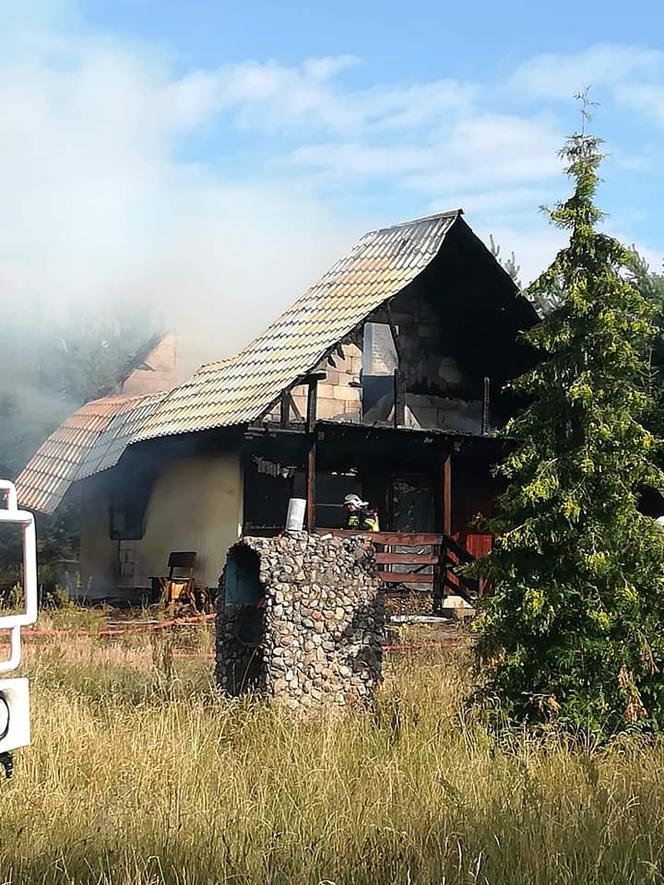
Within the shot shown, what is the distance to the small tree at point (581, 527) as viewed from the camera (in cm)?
800

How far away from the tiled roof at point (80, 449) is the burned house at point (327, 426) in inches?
1.8

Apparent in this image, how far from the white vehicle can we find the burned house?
11.9 meters

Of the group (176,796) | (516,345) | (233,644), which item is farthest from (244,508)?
(176,796)

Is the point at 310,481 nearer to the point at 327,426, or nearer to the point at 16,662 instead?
the point at 327,426

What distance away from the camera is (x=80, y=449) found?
21047 mm

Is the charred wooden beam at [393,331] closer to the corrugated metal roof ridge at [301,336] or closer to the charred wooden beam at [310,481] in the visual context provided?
the corrugated metal roof ridge at [301,336]

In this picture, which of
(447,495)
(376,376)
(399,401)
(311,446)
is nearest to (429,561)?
(447,495)

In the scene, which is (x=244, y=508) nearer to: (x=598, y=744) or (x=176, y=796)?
(x=598, y=744)

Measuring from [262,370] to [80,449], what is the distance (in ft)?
14.3

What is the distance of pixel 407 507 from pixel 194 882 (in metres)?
17.1

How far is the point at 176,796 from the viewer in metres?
6.11

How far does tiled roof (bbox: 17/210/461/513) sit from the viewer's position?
17.7 metres

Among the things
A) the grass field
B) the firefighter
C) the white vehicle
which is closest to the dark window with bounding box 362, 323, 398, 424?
the firefighter

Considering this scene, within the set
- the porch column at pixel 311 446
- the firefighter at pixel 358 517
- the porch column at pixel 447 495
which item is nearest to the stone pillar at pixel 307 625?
the firefighter at pixel 358 517
